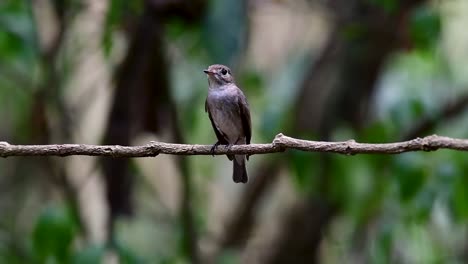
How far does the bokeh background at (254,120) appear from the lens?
197 inches

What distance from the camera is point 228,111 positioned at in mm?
5035

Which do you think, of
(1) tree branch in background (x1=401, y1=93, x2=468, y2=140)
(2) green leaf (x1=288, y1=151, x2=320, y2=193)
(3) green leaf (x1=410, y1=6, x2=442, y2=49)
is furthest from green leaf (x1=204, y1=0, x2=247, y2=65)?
(1) tree branch in background (x1=401, y1=93, x2=468, y2=140)

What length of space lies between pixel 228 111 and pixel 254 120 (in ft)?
9.85

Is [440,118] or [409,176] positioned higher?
[440,118]

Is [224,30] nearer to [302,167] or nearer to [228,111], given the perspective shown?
[228,111]

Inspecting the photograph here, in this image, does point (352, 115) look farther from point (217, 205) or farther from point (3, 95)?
point (3, 95)

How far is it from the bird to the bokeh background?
113 millimetres

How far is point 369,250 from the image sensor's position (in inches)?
273

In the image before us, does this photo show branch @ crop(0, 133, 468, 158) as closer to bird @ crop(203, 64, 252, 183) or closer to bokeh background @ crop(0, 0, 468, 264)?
bokeh background @ crop(0, 0, 468, 264)

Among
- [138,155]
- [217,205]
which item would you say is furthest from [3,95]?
[138,155]

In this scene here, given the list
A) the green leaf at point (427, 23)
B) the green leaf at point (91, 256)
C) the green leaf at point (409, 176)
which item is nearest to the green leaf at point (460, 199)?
the green leaf at point (409, 176)

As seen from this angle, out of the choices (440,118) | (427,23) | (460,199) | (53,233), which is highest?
(427,23)

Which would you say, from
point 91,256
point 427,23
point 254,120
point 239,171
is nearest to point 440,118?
point 427,23

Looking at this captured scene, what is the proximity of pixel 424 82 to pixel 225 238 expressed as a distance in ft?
7.59
